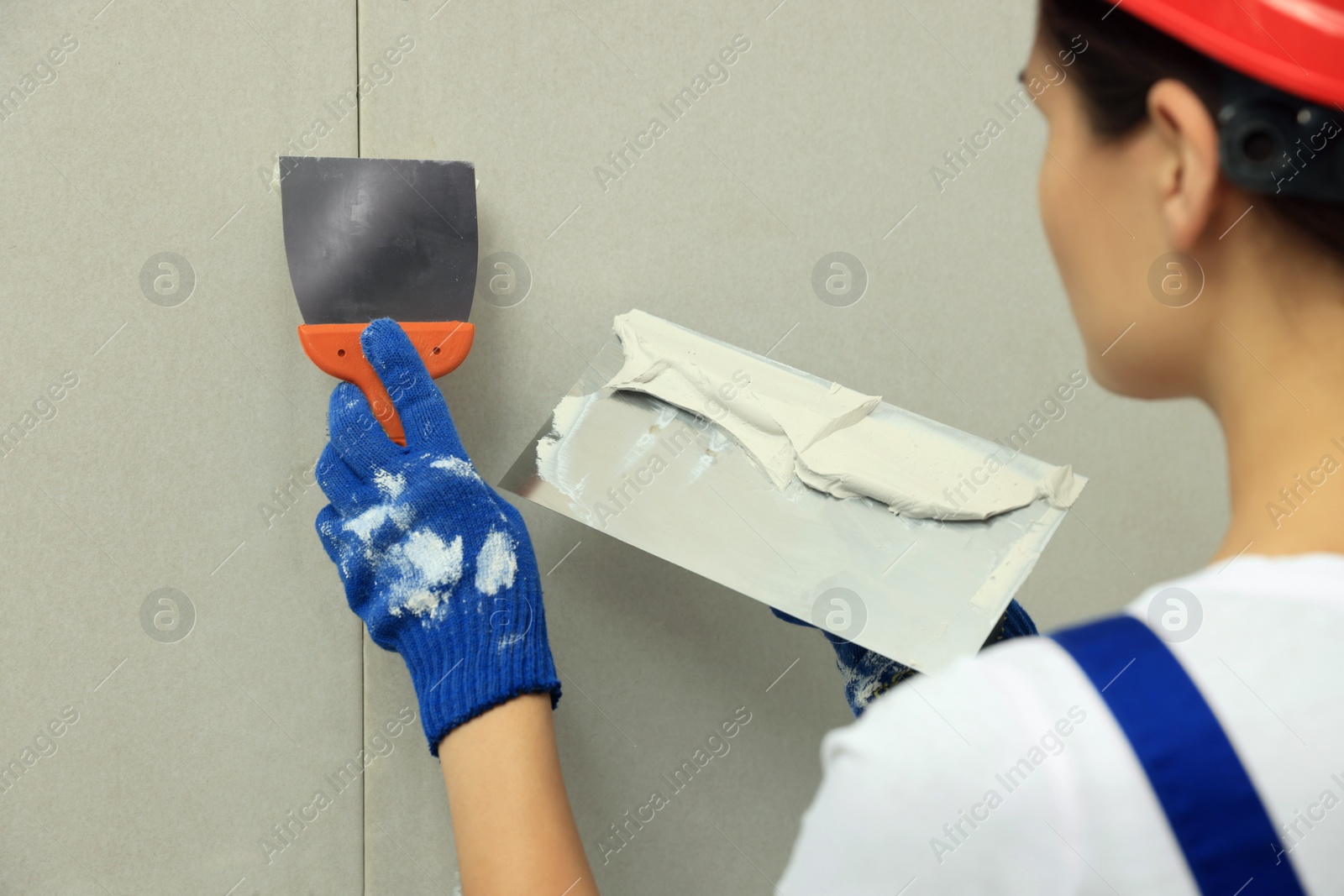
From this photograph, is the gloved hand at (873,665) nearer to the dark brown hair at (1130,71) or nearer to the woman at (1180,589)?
the woman at (1180,589)

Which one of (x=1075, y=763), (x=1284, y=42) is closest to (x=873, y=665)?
(x=1075, y=763)

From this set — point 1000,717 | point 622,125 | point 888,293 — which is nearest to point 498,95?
point 622,125

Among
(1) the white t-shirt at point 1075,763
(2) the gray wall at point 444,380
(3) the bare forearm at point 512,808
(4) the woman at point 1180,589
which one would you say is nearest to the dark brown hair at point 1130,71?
(4) the woman at point 1180,589

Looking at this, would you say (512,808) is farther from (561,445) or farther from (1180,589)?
(1180,589)

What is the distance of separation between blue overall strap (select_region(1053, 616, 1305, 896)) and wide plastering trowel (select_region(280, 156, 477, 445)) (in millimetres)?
632

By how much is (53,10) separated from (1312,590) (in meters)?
1.05

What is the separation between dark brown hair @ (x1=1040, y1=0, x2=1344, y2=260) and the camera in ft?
1.39

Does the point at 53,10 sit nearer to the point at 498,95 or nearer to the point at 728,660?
the point at 498,95

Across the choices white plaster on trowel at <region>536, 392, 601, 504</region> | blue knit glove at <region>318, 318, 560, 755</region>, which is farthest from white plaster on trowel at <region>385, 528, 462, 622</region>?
white plaster on trowel at <region>536, 392, 601, 504</region>

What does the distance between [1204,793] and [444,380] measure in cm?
73

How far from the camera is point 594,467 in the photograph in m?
0.80

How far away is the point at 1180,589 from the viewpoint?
402mm

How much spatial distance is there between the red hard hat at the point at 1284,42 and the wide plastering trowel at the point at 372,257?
0.61 meters

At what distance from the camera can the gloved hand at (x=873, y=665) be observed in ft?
2.67
